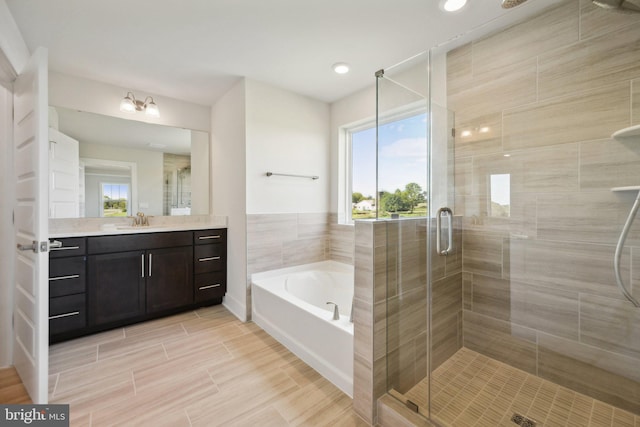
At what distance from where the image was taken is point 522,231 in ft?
5.81

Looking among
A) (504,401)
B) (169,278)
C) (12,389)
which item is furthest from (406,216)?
(12,389)

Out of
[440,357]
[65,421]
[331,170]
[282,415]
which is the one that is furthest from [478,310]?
[65,421]

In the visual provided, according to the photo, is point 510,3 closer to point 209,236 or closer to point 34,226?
point 34,226

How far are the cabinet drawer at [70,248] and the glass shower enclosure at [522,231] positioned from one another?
96.9 inches

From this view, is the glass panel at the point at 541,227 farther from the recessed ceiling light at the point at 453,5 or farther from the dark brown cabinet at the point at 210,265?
the dark brown cabinet at the point at 210,265

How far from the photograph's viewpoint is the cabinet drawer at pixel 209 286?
2.79 metres

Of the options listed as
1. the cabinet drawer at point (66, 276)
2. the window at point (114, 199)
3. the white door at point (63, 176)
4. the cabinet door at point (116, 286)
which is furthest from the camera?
the window at point (114, 199)

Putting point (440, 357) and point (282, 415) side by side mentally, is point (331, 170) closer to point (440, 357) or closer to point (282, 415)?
point (440, 357)

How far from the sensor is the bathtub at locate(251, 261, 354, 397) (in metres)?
1.68

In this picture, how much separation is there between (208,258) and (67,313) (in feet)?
3.77

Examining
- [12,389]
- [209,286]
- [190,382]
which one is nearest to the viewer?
[12,389]

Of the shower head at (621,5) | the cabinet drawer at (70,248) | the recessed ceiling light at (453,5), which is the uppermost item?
the recessed ceiling light at (453,5)

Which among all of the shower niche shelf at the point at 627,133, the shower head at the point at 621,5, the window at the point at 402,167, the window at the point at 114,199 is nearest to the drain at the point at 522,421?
the window at the point at 402,167

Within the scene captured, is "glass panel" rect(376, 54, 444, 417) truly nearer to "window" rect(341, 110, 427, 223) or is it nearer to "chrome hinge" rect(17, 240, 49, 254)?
"window" rect(341, 110, 427, 223)
